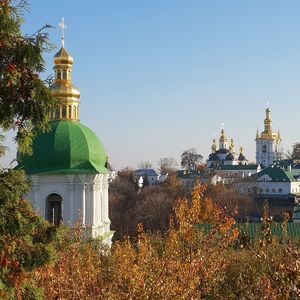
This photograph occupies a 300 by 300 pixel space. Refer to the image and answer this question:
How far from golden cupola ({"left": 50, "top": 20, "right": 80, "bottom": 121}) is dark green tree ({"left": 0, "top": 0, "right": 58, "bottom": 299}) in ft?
33.1

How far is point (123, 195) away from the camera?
163 feet

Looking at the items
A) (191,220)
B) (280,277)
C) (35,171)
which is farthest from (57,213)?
(280,277)

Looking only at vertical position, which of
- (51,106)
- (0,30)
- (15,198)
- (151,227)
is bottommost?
(151,227)

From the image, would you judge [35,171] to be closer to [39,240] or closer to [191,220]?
[191,220]

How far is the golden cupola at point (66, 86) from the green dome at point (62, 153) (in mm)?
561

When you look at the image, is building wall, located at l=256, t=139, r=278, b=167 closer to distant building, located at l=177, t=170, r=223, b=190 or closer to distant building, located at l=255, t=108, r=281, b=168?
distant building, located at l=255, t=108, r=281, b=168

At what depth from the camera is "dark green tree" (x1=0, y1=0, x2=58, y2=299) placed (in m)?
5.50

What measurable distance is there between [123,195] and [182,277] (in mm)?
42593

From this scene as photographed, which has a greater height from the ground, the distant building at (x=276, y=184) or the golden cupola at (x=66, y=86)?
the golden cupola at (x=66, y=86)

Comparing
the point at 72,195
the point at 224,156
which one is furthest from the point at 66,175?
the point at 224,156

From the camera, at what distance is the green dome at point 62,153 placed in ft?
49.7

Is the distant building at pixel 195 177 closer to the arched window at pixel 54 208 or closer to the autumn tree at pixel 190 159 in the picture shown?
the autumn tree at pixel 190 159

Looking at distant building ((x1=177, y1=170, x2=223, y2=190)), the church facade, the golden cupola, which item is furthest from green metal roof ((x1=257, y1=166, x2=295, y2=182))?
the church facade

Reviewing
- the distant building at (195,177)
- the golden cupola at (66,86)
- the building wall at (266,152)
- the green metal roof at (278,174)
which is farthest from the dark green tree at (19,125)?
the building wall at (266,152)
